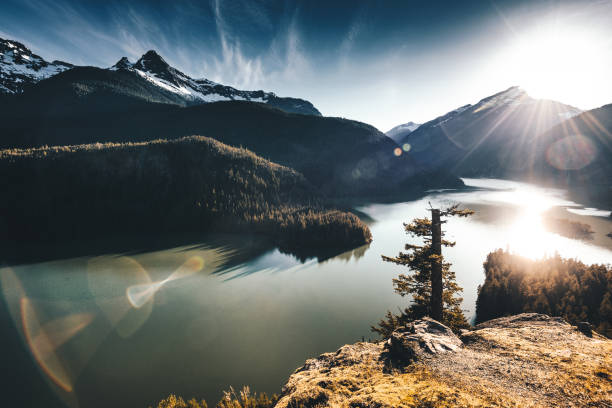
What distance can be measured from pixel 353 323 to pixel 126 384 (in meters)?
10.8

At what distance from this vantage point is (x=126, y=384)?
8.80 metres

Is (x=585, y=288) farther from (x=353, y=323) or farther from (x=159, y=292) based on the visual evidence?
(x=159, y=292)

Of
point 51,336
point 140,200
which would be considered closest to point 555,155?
point 140,200

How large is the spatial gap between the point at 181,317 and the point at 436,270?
44.9 ft

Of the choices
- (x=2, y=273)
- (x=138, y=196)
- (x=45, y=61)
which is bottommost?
(x=2, y=273)

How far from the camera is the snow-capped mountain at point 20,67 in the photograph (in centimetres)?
14612

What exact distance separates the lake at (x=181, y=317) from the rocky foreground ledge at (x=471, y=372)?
692 centimetres

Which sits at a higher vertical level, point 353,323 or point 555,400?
point 555,400

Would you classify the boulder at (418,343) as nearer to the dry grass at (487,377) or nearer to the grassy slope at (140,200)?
the dry grass at (487,377)

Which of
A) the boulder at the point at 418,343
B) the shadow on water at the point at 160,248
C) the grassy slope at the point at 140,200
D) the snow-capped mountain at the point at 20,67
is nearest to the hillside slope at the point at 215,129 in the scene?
the snow-capped mountain at the point at 20,67

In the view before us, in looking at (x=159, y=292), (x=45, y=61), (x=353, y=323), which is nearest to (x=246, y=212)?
(x=159, y=292)

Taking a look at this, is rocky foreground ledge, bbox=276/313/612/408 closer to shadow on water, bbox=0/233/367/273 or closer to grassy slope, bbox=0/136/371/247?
shadow on water, bbox=0/233/367/273

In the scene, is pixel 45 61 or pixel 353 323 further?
pixel 45 61

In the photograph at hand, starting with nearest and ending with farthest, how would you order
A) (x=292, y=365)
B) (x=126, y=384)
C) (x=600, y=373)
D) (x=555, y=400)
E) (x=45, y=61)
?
(x=555, y=400) → (x=600, y=373) → (x=126, y=384) → (x=292, y=365) → (x=45, y=61)
